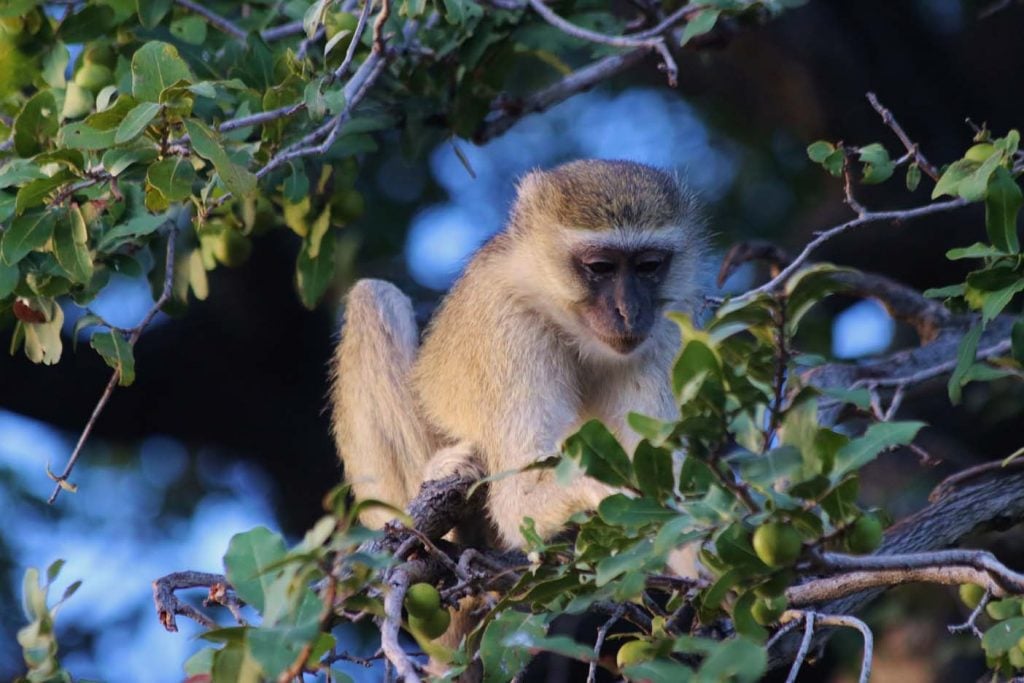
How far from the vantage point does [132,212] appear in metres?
3.10

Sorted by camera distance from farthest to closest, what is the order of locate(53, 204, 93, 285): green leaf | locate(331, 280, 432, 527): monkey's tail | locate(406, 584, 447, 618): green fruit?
locate(331, 280, 432, 527): monkey's tail → locate(53, 204, 93, 285): green leaf → locate(406, 584, 447, 618): green fruit

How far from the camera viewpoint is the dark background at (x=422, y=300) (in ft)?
19.8

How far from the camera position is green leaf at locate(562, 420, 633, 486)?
2105mm

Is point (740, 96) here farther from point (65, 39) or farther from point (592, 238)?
point (65, 39)

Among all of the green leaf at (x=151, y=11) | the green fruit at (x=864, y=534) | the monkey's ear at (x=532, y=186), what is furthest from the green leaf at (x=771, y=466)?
the green leaf at (x=151, y=11)

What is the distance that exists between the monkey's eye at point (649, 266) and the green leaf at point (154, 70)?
1532mm

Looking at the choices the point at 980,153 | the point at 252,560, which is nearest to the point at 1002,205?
the point at 980,153

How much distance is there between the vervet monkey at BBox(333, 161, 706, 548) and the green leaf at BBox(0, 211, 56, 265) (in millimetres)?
1163

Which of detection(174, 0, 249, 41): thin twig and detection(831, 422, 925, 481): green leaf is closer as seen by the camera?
detection(831, 422, 925, 481): green leaf

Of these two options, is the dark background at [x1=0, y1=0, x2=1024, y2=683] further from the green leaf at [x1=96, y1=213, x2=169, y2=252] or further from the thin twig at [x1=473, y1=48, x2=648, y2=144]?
the green leaf at [x1=96, y1=213, x2=169, y2=252]

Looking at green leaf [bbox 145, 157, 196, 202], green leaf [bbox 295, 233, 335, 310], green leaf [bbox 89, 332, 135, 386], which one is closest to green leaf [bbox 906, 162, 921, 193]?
green leaf [bbox 145, 157, 196, 202]

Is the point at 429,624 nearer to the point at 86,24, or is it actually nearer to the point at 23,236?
the point at 23,236

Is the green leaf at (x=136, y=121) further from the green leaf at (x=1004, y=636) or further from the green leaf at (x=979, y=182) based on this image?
the green leaf at (x=1004, y=636)

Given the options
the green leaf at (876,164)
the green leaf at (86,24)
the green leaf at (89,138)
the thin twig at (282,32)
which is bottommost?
the green leaf at (876,164)
